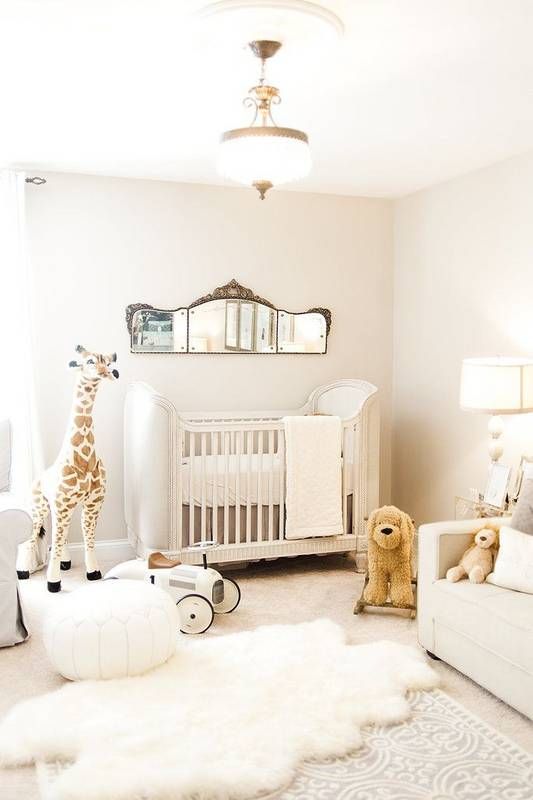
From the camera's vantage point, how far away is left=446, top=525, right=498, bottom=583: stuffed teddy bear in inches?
118

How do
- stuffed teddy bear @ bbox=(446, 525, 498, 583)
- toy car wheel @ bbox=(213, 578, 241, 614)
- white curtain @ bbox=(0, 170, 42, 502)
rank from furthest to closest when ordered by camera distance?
white curtain @ bbox=(0, 170, 42, 502)
toy car wheel @ bbox=(213, 578, 241, 614)
stuffed teddy bear @ bbox=(446, 525, 498, 583)

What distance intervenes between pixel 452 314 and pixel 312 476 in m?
1.36

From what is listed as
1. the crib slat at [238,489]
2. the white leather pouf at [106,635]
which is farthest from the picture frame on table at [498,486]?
the white leather pouf at [106,635]

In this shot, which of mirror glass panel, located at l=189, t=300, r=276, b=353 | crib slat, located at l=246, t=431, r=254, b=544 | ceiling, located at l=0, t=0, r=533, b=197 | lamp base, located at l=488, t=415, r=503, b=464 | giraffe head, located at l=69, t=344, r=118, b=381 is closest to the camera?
ceiling, located at l=0, t=0, r=533, b=197

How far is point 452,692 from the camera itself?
284 cm

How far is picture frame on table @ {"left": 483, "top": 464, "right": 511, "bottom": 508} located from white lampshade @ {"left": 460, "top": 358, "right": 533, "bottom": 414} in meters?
0.31

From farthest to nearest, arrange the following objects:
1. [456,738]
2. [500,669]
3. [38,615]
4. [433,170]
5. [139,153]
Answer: [433,170] → [139,153] → [38,615] → [500,669] → [456,738]

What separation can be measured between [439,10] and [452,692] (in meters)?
2.30

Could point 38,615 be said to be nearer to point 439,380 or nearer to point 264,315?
point 264,315

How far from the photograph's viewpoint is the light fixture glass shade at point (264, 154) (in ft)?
8.11

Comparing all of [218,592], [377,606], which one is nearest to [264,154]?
[218,592]

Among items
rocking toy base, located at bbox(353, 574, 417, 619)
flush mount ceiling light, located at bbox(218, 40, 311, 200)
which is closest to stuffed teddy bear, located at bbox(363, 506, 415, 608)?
rocking toy base, located at bbox(353, 574, 417, 619)

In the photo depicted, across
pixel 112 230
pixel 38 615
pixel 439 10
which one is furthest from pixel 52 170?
pixel 439 10

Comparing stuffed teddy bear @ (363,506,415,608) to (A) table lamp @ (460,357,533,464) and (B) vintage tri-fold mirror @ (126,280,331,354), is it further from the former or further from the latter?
(B) vintage tri-fold mirror @ (126,280,331,354)
